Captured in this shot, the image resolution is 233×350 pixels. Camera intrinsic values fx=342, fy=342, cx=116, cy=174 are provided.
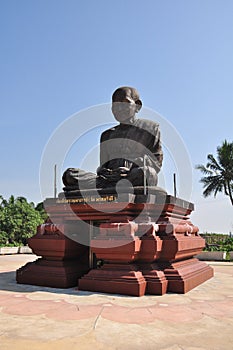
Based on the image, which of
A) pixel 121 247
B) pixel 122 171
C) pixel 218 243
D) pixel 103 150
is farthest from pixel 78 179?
pixel 218 243

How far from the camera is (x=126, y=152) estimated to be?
8.33 meters

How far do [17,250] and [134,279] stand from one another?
15.3 metres

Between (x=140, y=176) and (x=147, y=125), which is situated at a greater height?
(x=147, y=125)

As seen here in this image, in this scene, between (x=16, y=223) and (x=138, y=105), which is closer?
(x=138, y=105)

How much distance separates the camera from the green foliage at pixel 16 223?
73.7 ft

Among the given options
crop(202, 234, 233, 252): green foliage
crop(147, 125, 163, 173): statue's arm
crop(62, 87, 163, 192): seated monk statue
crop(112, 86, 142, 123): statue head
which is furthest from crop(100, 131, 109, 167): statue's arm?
crop(202, 234, 233, 252): green foliage

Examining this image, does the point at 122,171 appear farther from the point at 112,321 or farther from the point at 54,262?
the point at 112,321

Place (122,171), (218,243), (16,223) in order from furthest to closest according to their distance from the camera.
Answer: (16,223)
(218,243)
(122,171)

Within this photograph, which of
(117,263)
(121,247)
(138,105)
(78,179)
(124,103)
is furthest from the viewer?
(138,105)

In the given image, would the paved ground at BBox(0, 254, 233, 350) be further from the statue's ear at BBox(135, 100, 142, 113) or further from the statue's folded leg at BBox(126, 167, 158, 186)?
the statue's ear at BBox(135, 100, 142, 113)

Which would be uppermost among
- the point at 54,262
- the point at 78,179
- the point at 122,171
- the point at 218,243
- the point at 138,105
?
the point at 138,105

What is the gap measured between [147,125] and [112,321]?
5.18m

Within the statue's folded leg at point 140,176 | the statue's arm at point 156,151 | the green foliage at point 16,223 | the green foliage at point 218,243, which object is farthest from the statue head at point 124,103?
the green foliage at point 16,223

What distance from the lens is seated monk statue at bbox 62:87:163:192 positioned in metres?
7.64
